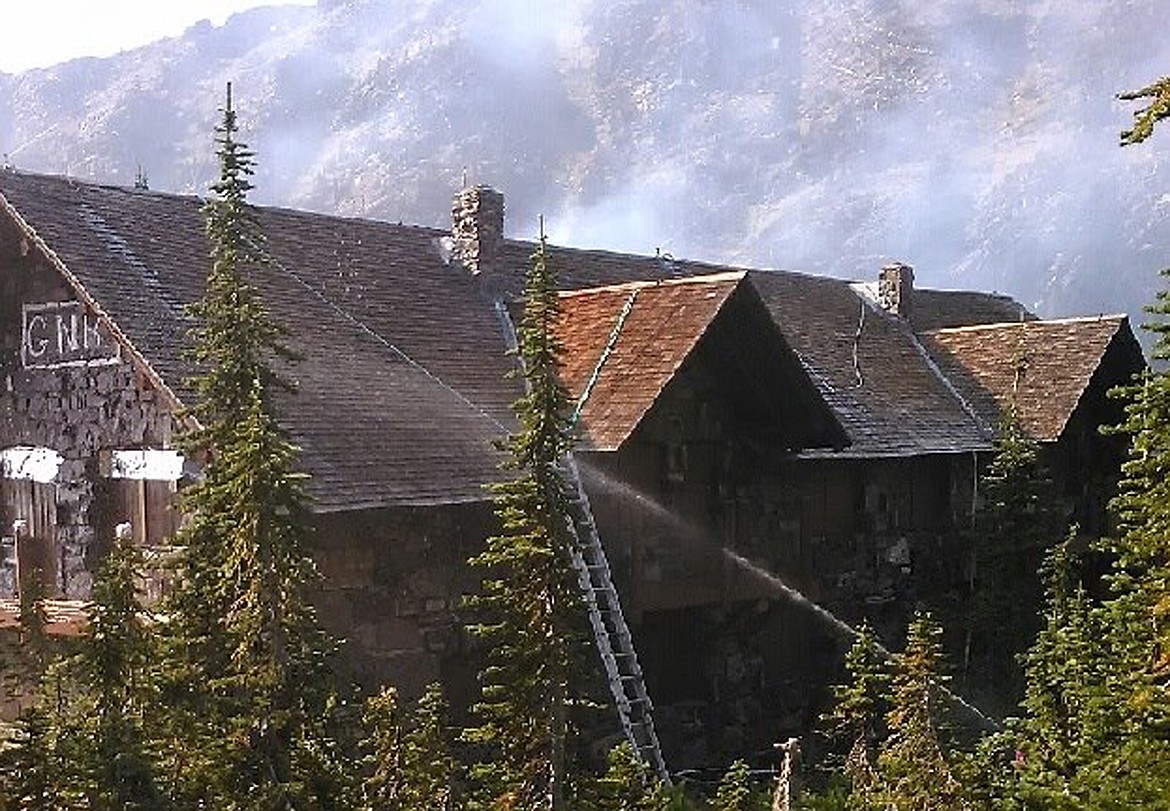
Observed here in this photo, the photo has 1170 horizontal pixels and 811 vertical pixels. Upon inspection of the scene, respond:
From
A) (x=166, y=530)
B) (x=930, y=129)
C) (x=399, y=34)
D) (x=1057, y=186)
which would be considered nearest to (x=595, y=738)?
(x=166, y=530)

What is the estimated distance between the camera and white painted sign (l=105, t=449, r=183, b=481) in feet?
45.4

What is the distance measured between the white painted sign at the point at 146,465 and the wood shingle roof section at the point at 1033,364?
13.0m

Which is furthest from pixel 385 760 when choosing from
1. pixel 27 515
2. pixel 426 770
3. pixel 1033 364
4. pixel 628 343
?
pixel 1033 364

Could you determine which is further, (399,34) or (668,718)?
(399,34)

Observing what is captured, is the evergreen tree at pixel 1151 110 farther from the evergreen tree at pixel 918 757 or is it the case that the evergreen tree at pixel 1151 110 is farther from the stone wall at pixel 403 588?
the stone wall at pixel 403 588

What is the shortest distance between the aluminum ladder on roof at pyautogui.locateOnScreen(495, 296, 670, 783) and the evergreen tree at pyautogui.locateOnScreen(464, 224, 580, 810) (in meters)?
4.93

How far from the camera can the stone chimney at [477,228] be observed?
19.2 m

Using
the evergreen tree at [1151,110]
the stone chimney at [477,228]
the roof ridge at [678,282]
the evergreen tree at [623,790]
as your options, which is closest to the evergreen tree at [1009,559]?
the roof ridge at [678,282]

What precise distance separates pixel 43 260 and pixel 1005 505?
13.2 m

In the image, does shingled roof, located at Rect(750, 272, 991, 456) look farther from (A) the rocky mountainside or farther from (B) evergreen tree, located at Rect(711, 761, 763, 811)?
(A) the rocky mountainside

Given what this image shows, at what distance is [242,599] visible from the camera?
844cm

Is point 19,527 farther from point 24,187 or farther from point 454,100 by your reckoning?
point 454,100

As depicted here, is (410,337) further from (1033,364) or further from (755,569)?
(1033,364)

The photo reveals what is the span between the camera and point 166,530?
14.1 m
